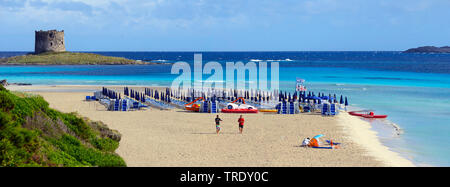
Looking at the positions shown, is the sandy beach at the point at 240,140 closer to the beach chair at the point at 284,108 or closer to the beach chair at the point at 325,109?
the beach chair at the point at 325,109

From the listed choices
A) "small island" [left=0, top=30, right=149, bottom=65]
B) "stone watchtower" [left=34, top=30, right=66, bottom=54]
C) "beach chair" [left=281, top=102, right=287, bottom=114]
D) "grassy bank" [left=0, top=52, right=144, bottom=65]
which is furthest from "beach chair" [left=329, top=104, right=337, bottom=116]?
"stone watchtower" [left=34, top=30, right=66, bottom=54]

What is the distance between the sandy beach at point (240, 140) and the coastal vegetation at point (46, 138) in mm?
1081

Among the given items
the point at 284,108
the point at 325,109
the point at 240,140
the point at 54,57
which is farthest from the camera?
the point at 54,57

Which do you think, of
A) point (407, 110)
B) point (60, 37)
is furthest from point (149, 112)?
point (60, 37)

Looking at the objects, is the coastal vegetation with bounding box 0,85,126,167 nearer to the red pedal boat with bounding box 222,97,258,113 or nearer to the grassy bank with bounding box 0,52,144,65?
the red pedal boat with bounding box 222,97,258,113

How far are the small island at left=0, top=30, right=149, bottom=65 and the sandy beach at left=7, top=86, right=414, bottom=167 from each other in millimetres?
69410

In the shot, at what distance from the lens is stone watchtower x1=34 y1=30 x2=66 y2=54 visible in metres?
98.1

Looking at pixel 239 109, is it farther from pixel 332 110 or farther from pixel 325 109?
pixel 332 110

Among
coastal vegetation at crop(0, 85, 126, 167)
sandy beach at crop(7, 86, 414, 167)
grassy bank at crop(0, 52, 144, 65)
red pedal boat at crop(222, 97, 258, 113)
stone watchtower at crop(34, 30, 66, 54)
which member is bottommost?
sandy beach at crop(7, 86, 414, 167)

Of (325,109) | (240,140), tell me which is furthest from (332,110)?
(240,140)

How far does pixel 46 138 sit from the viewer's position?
11.5 metres

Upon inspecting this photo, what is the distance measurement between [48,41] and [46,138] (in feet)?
305
